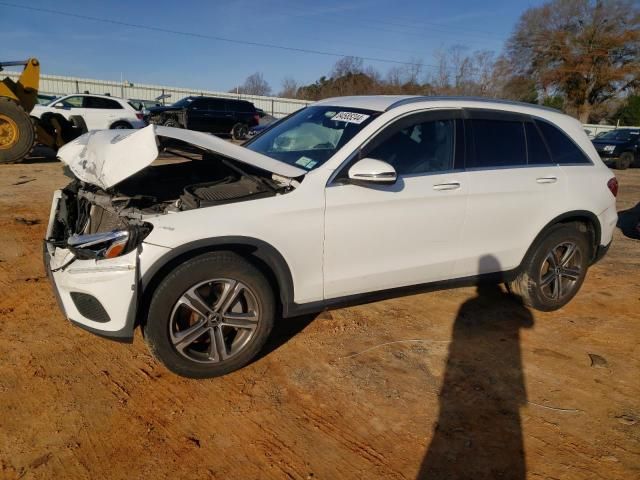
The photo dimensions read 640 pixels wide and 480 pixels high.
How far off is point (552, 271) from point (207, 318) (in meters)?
3.17

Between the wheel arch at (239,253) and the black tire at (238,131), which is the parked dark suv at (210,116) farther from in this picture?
the wheel arch at (239,253)

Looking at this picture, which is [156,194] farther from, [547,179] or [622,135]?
[622,135]

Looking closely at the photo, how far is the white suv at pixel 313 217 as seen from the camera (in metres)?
2.72

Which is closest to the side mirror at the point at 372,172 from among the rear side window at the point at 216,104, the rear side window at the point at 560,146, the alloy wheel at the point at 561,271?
the rear side window at the point at 560,146

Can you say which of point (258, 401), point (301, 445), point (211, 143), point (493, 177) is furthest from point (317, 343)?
point (493, 177)

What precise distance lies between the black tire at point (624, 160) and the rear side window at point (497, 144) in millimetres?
16939

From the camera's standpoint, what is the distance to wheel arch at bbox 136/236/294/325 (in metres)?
2.65

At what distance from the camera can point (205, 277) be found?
9.15 feet

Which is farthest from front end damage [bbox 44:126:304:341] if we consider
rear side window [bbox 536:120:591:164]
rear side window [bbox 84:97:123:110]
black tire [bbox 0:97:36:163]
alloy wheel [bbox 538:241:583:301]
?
rear side window [bbox 84:97:123:110]

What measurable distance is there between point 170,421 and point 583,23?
49.5 metres

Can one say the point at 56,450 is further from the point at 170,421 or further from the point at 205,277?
the point at 205,277

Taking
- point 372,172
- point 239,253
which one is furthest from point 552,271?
point 239,253

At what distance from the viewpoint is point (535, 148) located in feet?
13.1

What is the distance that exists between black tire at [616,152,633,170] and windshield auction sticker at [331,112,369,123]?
1805cm
